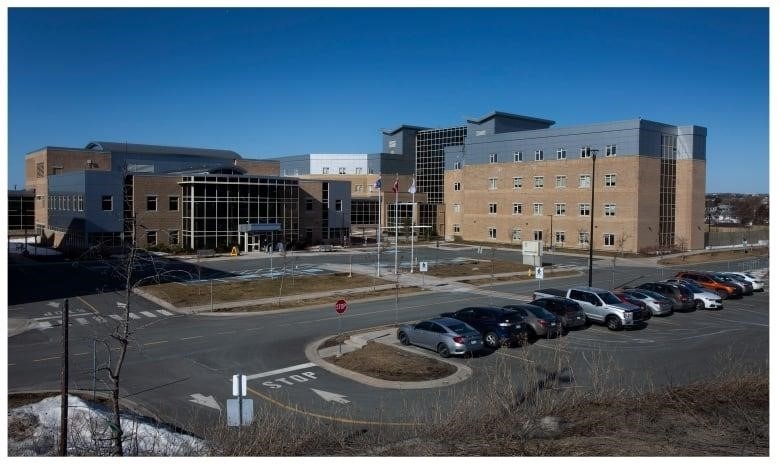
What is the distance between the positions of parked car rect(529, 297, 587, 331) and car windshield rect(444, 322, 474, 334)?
5.21m

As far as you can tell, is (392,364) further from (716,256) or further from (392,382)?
(716,256)

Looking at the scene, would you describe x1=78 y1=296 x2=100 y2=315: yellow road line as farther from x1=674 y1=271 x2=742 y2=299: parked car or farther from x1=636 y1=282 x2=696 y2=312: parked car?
x1=674 y1=271 x2=742 y2=299: parked car

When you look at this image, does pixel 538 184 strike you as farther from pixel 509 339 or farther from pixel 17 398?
pixel 17 398

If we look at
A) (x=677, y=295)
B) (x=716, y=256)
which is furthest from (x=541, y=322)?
(x=716, y=256)

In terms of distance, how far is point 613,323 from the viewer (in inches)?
1062

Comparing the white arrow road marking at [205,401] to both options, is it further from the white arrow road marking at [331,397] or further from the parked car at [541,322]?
the parked car at [541,322]

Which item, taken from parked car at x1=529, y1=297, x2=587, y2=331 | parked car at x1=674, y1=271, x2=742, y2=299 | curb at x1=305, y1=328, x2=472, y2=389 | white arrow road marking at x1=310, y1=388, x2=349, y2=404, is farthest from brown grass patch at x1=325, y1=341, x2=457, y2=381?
parked car at x1=674, y1=271, x2=742, y2=299

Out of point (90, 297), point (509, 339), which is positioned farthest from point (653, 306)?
point (90, 297)

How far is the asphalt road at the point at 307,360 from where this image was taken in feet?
54.9

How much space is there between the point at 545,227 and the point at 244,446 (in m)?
68.6

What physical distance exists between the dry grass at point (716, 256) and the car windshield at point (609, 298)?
33.3 meters

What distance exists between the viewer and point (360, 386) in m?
18.8

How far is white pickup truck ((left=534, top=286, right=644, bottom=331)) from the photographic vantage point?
87.8 feet

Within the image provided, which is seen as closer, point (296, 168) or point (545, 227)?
point (545, 227)
